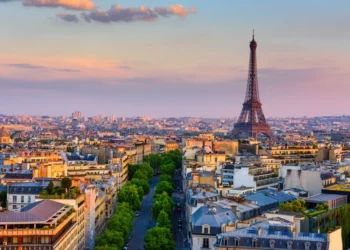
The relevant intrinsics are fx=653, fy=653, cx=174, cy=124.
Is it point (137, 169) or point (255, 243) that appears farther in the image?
point (137, 169)

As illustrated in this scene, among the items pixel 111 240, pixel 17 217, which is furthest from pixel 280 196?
pixel 17 217

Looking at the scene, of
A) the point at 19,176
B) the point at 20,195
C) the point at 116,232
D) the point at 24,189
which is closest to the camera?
the point at 116,232

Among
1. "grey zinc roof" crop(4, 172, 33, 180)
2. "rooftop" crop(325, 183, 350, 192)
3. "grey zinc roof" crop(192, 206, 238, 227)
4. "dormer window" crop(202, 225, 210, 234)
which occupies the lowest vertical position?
"dormer window" crop(202, 225, 210, 234)

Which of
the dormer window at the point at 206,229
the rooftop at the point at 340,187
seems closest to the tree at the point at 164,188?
the rooftop at the point at 340,187

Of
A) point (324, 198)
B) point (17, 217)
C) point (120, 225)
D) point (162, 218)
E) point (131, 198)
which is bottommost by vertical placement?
point (120, 225)

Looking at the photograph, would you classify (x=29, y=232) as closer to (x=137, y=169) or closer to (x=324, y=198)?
(x=324, y=198)

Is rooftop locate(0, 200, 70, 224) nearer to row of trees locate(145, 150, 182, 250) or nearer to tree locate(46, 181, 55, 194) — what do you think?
tree locate(46, 181, 55, 194)

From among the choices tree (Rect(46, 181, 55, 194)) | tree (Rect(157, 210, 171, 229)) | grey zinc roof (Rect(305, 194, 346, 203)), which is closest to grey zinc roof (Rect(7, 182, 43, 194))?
tree (Rect(46, 181, 55, 194))

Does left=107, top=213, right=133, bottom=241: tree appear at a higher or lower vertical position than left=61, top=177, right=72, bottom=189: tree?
lower

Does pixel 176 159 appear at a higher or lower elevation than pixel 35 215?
lower

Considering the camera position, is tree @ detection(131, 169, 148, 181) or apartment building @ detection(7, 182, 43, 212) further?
tree @ detection(131, 169, 148, 181)
